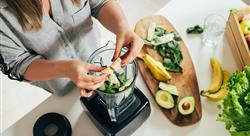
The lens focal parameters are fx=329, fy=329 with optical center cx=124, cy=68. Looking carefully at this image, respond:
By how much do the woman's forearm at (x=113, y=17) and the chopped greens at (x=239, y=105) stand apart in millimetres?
317

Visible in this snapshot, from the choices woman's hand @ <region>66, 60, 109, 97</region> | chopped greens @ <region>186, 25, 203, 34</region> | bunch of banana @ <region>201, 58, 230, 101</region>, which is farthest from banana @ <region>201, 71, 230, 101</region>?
woman's hand @ <region>66, 60, 109, 97</region>

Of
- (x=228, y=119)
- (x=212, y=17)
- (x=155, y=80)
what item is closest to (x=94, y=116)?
(x=155, y=80)

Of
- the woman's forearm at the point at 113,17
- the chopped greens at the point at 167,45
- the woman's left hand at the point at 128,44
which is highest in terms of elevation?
the woman's forearm at the point at 113,17

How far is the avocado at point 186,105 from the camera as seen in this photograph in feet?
2.99

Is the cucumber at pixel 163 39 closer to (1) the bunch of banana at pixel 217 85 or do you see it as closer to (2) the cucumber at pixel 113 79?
(1) the bunch of banana at pixel 217 85

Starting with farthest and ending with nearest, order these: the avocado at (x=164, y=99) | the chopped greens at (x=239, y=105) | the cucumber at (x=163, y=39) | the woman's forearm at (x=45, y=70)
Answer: the cucumber at (x=163, y=39) < the avocado at (x=164, y=99) < the woman's forearm at (x=45, y=70) < the chopped greens at (x=239, y=105)

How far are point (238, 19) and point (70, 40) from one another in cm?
52

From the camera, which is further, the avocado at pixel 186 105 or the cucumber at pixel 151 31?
the cucumber at pixel 151 31

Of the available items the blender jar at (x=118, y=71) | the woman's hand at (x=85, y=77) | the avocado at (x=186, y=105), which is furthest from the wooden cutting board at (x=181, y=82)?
the woman's hand at (x=85, y=77)

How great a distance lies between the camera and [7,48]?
2.65 feet

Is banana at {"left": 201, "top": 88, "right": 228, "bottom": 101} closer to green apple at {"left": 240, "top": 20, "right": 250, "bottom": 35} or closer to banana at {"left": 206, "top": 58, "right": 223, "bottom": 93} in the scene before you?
banana at {"left": 206, "top": 58, "right": 223, "bottom": 93}

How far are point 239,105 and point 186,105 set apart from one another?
217 mm

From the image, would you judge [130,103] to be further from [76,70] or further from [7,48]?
[7,48]

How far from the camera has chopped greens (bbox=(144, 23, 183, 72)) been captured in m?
0.99
